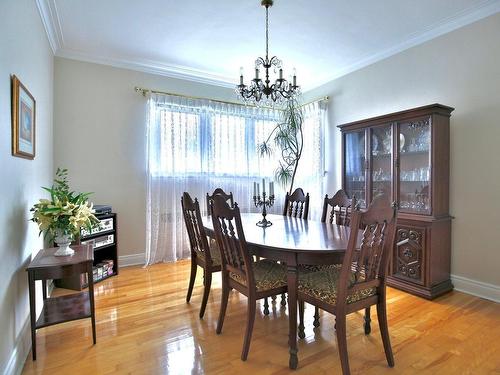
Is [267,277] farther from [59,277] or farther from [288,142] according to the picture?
[288,142]

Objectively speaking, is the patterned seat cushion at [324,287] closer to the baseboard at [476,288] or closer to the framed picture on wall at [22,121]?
the baseboard at [476,288]

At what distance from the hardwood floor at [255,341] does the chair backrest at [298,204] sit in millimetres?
1000

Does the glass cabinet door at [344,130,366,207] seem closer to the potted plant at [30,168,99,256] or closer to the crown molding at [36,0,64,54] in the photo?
the potted plant at [30,168,99,256]

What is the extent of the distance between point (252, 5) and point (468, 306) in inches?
130

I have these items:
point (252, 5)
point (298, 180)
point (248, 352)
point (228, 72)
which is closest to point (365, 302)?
point (248, 352)

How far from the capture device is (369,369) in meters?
1.75

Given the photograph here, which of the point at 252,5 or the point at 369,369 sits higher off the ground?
the point at 252,5

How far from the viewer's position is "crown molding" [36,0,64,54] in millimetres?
2549

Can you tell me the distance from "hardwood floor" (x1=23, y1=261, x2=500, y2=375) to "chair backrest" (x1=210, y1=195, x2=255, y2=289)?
19.4 inches

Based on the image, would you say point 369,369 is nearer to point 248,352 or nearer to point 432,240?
point 248,352

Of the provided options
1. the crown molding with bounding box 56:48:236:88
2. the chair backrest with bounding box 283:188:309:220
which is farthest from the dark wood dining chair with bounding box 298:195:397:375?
the crown molding with bounding box 56:48:236:88

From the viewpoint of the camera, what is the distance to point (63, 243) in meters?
2.13

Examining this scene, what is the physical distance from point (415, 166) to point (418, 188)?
0.24m

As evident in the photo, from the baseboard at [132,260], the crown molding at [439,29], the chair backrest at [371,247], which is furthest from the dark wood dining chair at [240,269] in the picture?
the crown molding at [439,29]
